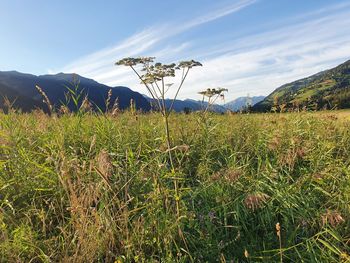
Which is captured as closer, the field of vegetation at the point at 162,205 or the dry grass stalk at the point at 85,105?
the field of vegetation at the point at 162,205

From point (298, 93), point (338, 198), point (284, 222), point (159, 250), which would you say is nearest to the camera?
point (159, 250)

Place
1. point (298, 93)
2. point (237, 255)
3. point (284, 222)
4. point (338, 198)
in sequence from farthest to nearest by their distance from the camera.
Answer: point (298, 93) → point (338, 198) → point (284, 222) → point (237, 255)

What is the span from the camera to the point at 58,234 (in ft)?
11.6

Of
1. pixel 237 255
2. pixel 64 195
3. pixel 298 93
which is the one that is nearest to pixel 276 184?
pixel 237 255

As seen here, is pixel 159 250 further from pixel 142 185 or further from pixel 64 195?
pixel 64 195

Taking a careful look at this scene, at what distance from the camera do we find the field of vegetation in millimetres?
3129

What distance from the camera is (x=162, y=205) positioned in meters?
3.60

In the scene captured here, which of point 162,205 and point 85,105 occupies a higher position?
point 85,105

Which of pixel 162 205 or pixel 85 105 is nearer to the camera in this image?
pixel 162 205

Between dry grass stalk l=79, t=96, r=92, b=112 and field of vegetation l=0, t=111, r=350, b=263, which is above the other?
dry grass stalk l=79, t=96, r=92, b=112

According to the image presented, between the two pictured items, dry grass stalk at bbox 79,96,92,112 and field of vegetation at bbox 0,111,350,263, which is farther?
dry grass stalk at bbox 79,96,92,112

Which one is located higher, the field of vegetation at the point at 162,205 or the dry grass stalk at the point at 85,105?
the dry grass stalk at the point at 85,105

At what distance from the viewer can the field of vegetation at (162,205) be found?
313 cm

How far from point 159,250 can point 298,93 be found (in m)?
5.93
